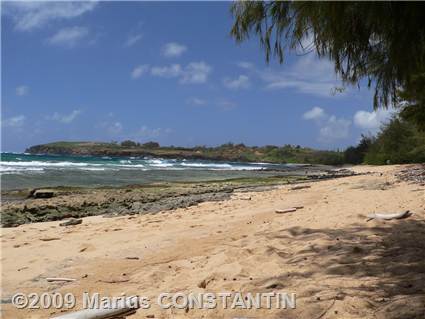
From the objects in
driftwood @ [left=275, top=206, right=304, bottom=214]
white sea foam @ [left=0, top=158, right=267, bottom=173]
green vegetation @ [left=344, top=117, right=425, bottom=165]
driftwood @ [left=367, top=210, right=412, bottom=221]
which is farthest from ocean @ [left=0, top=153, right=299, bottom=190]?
driftwood @ [left=367, top=210, right=412, bottom=221]

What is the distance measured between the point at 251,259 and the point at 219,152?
100642 mm

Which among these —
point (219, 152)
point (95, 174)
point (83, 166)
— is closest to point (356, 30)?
point (95, 174)

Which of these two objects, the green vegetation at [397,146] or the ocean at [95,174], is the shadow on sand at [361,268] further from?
the green vegetation at [397,146]

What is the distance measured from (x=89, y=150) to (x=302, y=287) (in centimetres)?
11050

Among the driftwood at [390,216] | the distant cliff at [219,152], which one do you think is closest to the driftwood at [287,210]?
the driftwood at [390,216]

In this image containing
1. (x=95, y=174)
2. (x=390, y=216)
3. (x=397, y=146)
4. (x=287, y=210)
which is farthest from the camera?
(x=397, y=146)

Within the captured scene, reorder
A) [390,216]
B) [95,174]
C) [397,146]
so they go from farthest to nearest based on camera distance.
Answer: [397,146]
[95,174]
[390,216]

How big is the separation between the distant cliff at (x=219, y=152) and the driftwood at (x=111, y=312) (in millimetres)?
73850

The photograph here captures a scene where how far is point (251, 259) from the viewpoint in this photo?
5.28 m

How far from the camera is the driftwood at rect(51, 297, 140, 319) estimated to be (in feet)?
12.3

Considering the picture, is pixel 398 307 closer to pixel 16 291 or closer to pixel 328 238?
pixel 328 238

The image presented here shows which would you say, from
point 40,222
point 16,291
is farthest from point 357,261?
point 40,222

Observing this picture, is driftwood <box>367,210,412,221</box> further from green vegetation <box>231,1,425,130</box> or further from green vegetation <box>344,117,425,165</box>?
green vegetation <box>344,117,425,165</box>

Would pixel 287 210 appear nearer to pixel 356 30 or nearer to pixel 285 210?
pixel 285 210
